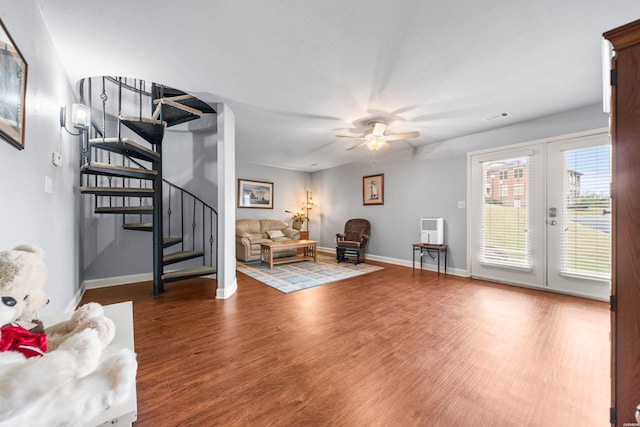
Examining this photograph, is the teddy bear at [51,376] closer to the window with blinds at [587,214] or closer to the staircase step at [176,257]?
the staircase step at [176,257]

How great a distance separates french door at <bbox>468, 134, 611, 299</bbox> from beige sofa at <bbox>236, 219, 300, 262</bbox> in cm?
406

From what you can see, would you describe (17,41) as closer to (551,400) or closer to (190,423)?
(190,423)

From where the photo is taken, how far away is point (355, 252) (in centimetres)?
556

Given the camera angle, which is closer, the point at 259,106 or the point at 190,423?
the point at 190,423

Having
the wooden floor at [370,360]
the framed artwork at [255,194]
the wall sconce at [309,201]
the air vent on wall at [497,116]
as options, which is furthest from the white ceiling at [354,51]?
the wall sconce at [309,201]

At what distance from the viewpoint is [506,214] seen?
12.8 feet

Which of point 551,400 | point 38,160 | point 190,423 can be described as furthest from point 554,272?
point 38,160

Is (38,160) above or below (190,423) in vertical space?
above

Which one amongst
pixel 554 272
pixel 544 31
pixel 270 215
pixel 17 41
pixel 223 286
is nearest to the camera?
pixel 17 41

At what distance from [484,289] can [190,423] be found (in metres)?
3.84

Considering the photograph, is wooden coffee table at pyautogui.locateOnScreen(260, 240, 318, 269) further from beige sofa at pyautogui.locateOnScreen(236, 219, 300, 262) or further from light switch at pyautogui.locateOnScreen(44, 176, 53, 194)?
light switch at pyautogui.locateOnScreen(44, 176, 53, 194)

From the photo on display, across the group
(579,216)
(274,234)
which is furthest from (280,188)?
(579,216)

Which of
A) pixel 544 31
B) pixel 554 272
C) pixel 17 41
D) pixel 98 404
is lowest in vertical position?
pixel 554 272

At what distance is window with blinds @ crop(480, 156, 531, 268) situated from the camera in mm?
3729
